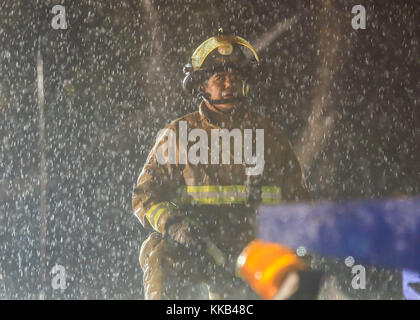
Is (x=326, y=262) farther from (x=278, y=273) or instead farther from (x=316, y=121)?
(x=316, y=121)

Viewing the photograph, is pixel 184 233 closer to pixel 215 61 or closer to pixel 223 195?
pixel 223 195

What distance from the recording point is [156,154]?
7.05ft

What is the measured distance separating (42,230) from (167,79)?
0.92 m

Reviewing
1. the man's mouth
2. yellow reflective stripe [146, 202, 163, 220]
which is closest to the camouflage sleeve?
yellow reflective stripe [146, 202, 163, 220]

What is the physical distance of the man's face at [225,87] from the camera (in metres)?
2.16

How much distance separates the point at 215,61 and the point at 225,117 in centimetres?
27

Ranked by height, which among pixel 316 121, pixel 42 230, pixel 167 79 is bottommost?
pixel 42 230

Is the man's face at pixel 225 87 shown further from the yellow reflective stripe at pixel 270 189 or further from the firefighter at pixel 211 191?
the yellow reflective stripe at pixel 270 189

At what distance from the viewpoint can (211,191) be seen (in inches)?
83.4

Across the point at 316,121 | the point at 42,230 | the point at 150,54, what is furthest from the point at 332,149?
the point at 42,230

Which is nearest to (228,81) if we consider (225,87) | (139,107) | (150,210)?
(225,87)

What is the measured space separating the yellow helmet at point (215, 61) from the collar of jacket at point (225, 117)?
0.37 ft

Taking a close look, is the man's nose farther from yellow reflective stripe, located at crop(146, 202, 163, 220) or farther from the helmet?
yellow reflective stripe, located at crop(146, 202, 163, 220)
